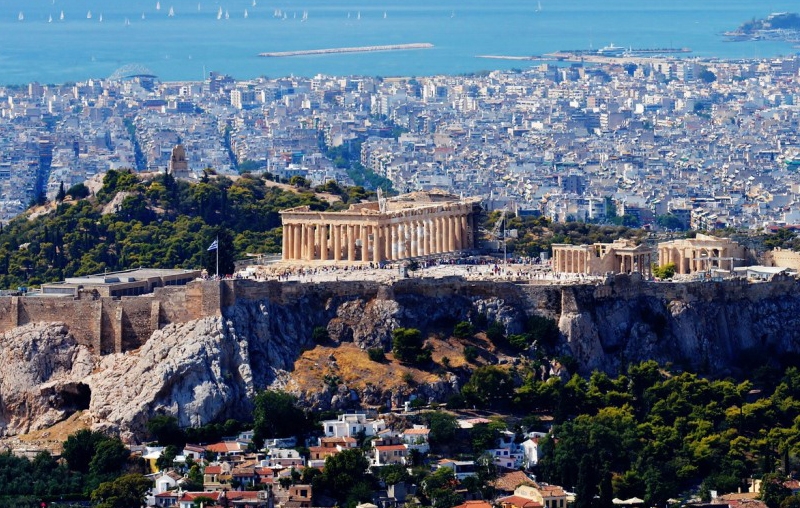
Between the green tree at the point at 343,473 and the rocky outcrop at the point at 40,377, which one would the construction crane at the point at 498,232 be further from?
the green tree at the point at 343,473

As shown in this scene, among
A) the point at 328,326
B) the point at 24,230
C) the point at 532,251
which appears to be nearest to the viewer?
the point at 328,326

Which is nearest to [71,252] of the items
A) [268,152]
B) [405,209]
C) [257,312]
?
[405,209]

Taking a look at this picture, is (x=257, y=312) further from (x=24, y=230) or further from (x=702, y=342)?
(x=24, y=230)

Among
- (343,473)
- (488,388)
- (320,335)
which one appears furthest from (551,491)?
(320,335)

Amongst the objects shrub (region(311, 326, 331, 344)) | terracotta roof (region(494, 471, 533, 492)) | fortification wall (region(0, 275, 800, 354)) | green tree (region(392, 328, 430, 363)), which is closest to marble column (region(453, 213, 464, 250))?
fortification wall (region(0, 275, 800, 354))

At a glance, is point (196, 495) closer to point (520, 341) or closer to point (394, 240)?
point (520, 341)

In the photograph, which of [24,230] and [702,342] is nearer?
[702,342]
